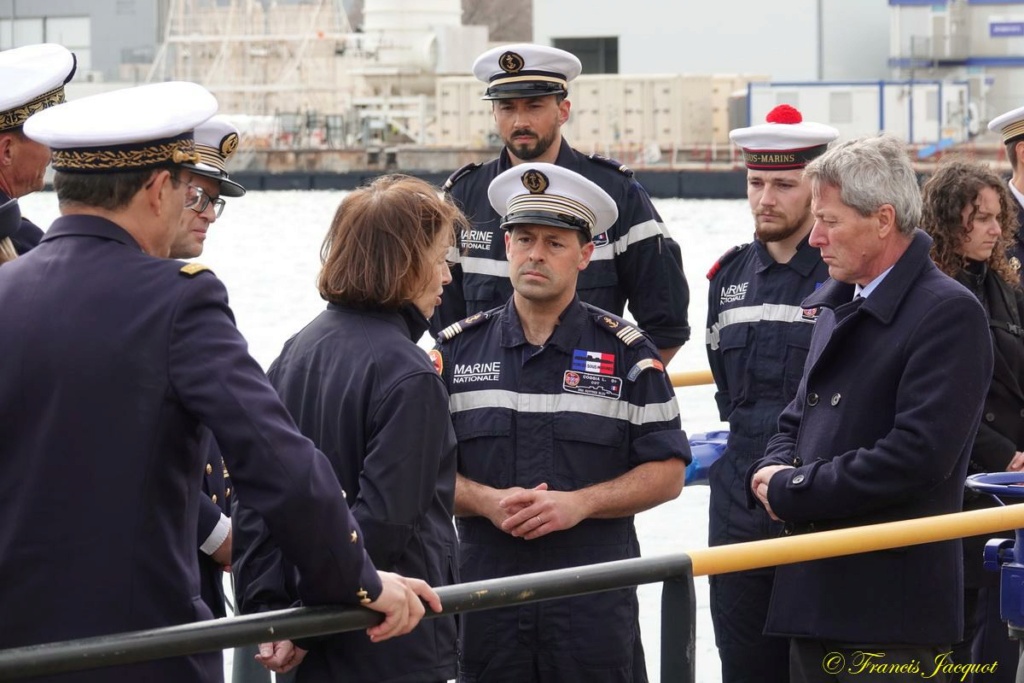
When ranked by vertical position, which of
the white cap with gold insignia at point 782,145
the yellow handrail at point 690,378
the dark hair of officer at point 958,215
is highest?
the white cap with gold insignia at point 782,145

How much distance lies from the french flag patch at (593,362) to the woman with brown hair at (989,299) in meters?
1.09

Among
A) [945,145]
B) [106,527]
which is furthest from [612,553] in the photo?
[945,145]

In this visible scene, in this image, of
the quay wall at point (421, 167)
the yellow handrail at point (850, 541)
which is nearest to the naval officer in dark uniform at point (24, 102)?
the yellow handrail at point (850, 541)

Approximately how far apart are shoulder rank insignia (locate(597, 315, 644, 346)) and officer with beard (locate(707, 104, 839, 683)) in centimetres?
72

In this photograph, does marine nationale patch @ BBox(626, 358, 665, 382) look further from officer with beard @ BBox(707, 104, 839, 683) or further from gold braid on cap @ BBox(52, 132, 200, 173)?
gold braid on cap @ BBox(52, 132, 200, 173)

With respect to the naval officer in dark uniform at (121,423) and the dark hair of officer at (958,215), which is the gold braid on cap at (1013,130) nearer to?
the dark hair of officer at (958,215)

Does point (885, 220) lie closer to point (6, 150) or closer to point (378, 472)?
point (378, 472)

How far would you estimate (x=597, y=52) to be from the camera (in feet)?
199

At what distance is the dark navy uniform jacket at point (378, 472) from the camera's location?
2824mm

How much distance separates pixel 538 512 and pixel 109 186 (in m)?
1.48

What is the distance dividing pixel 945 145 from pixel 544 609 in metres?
51.1

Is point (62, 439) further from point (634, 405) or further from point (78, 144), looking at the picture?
point (634, 405)

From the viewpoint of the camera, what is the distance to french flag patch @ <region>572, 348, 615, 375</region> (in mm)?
3691

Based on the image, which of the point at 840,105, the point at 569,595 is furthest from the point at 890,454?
the point at 840,105
